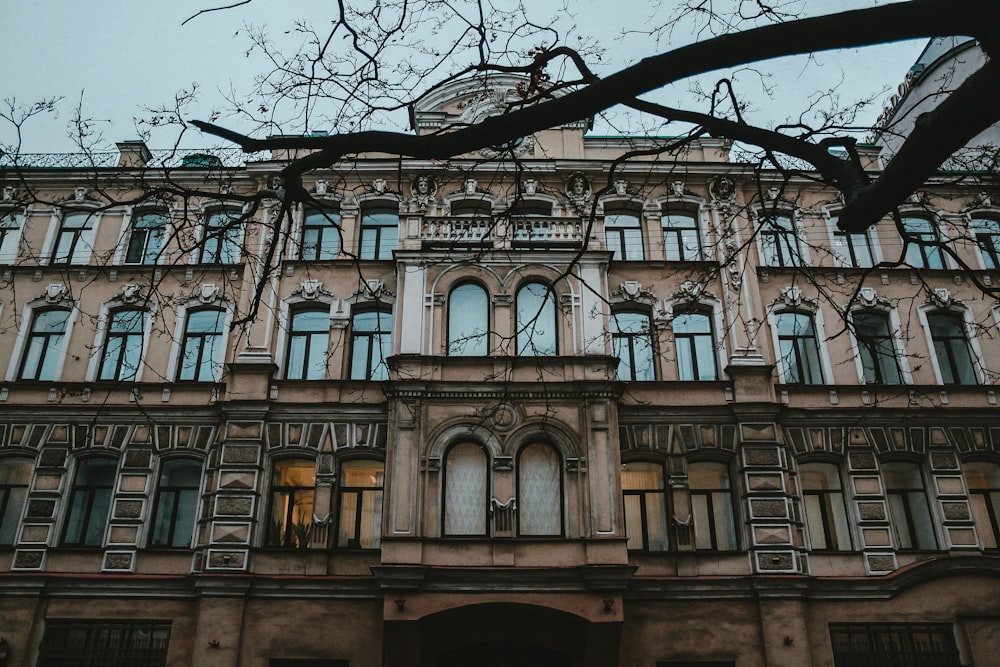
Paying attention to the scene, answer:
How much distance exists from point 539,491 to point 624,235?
25.7 ft

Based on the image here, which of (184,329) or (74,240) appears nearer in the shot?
(184,329)

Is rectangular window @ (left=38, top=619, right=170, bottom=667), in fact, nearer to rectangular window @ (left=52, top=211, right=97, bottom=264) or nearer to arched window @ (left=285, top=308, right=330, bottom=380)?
arched window @ (left=285, top=308, right=330, bottom=380)

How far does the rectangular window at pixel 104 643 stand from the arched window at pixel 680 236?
15047 millimetres

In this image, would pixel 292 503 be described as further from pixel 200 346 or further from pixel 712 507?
pixel 712 507

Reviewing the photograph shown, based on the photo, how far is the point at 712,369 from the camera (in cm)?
1911

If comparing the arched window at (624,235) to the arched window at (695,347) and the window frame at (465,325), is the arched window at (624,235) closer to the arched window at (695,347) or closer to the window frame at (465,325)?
the arched window at (695,347)

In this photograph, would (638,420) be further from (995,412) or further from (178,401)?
(178,401)

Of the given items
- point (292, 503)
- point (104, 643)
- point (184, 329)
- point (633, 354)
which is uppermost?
point (184, 329)

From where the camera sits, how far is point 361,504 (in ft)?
57.7

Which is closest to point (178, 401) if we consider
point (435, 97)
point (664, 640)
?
point (435, 97)

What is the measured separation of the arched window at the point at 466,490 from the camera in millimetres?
16328

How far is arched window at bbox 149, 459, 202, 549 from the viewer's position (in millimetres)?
17547

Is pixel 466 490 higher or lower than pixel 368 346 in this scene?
lower

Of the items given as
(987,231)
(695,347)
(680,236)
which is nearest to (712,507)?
(695,347)
